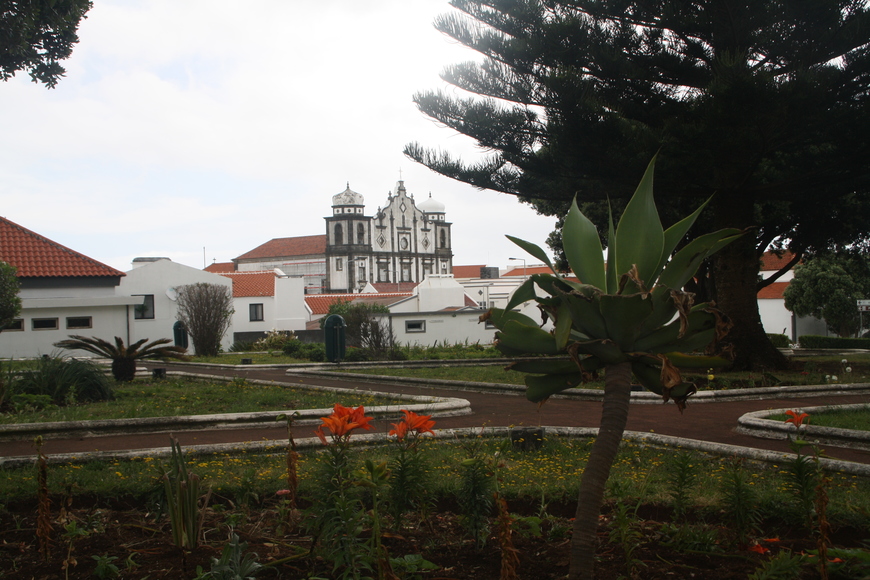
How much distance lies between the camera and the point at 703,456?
638cm

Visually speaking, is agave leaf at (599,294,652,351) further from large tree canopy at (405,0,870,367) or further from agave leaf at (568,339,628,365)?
large tree canopy at (405,0,870,367)

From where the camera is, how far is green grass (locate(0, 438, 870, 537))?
425 centimetres

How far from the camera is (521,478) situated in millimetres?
5305

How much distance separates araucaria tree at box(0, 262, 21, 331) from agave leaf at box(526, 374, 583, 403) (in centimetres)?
1634

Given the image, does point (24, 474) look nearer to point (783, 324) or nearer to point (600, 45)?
point (600, 45)

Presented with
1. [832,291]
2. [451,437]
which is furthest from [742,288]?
[832,291]

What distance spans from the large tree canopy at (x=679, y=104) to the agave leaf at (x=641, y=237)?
10362 mm

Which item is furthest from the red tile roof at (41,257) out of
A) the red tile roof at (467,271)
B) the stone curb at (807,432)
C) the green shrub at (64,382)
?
the red tile roof at (467,271)

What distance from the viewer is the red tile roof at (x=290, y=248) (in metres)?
96.6

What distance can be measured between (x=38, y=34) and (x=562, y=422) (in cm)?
844

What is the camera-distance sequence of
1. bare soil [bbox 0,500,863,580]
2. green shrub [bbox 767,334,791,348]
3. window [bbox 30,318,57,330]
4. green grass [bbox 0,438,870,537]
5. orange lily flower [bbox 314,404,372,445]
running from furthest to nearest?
green shrub [bbox 767,334,791,348]
window [bbox 30,318,57,330]
green grass [bbox 0,438,870,537]
bare soil [bbox 0,500,863,580]
orange lily flower [bbox 314,404,372,445]

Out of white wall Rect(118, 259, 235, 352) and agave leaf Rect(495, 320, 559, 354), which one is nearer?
agave leaf Rect(495, 320, 559, 354)

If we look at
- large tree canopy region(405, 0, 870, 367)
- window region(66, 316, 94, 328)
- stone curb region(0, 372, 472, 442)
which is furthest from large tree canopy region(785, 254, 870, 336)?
stone curb region(0, 372, 472, 442)

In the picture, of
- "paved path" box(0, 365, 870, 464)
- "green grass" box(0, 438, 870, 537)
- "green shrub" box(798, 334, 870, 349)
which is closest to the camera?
"green grass" box(0, 438, 870, 537)
